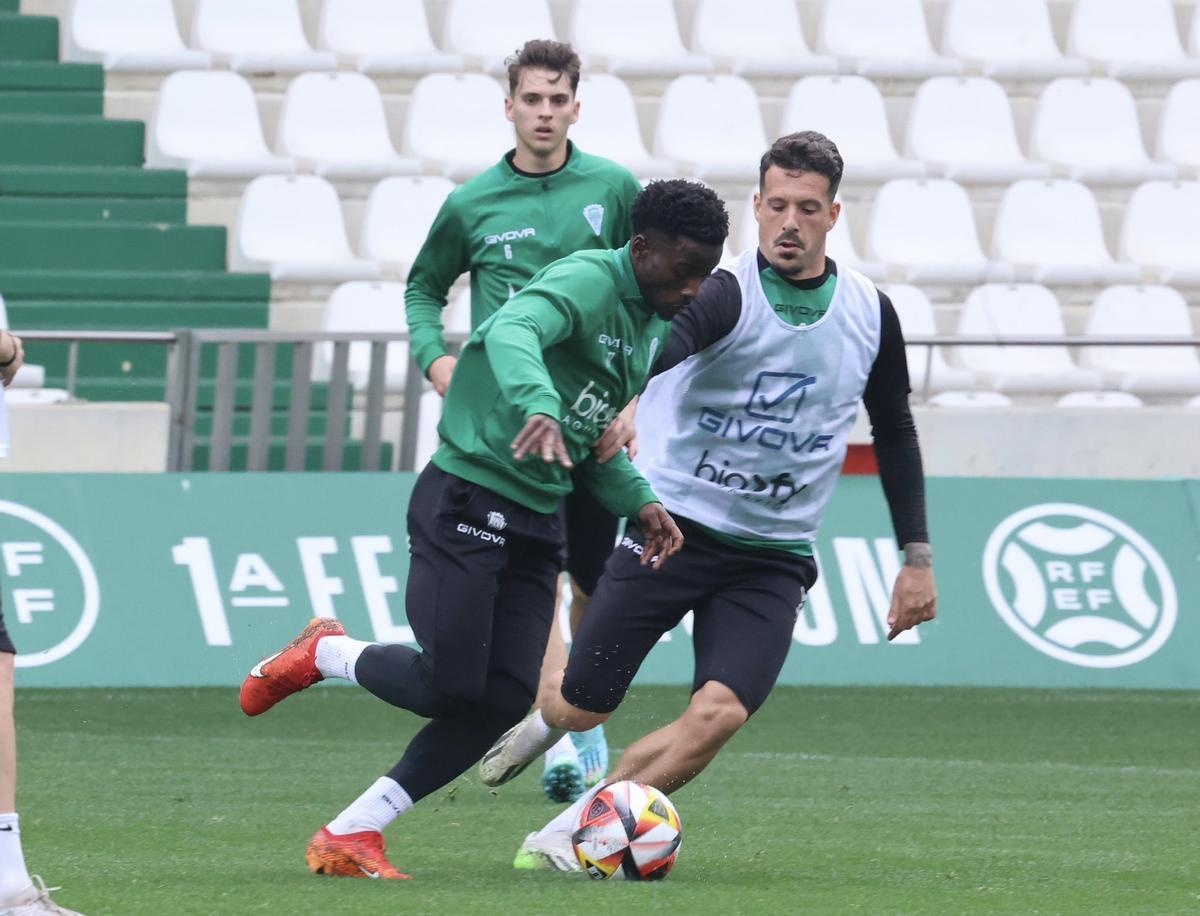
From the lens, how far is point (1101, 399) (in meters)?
14.5

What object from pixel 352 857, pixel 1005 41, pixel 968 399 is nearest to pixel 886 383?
pixel 352 857

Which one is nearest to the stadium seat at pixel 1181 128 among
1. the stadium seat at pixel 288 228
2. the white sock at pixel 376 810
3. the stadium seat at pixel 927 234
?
the stadium seat at pixel 927 234

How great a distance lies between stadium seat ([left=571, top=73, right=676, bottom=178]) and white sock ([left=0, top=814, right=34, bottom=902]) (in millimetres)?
11192

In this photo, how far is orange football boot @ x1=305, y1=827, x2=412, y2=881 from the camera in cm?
566

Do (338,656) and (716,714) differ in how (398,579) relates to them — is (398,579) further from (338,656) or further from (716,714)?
(716,714)

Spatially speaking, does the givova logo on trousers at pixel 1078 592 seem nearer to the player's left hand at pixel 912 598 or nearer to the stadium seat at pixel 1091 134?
the player's left hand at pixel 912 598

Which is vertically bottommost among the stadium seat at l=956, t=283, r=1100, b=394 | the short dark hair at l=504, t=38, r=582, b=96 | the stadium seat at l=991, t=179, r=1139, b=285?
the stadium seat at l=956, t=283, r=1100, b=394

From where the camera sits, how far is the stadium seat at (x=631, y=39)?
16719mm

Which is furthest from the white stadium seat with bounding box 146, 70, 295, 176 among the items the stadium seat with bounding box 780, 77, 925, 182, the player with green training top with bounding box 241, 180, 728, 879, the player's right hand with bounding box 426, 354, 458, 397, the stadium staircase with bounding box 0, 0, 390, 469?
the player with green training top with bounding box 241, 180, 728, 879

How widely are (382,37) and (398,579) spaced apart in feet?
21.3

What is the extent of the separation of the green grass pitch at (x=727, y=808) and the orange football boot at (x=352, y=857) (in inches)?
3.4

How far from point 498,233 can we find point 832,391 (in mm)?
1817

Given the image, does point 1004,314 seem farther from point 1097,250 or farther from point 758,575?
point 758,575

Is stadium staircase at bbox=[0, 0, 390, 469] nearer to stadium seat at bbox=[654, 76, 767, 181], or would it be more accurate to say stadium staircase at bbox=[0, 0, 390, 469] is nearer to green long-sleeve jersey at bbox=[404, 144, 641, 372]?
stadium seat at bbox=[654, 76, 767, 181]
